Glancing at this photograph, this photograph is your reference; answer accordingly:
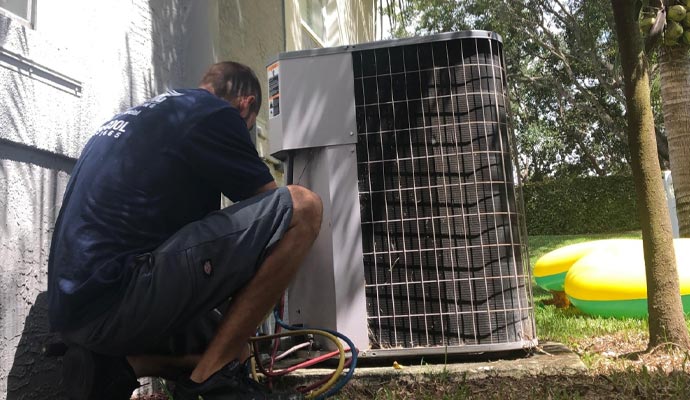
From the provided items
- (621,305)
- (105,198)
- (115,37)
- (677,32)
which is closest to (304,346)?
(105,198)

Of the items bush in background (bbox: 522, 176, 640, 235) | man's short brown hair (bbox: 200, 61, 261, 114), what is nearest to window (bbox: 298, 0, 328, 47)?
man's short brown hair (bbox: 200, 61, 261, 114)

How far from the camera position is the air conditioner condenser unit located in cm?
260

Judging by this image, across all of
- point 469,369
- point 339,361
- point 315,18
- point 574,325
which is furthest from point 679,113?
point 339,361

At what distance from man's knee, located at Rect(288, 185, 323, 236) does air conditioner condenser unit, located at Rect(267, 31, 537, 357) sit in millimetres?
525

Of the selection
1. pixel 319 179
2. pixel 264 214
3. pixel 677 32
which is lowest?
pixel 264 214

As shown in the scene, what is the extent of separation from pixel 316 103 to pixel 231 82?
491 millimetres

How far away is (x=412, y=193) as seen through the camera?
2.67 metres

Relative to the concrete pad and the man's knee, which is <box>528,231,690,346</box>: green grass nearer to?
the concrete pad

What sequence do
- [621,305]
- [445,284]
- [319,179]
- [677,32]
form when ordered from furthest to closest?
[677,32]
[621,305]
[319,179]
[445,284]

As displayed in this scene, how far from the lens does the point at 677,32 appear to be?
16.8 ft

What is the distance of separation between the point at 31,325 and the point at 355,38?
7.09 m

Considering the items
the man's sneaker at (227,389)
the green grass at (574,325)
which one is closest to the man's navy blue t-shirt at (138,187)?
the man's sneaker at (227,389)

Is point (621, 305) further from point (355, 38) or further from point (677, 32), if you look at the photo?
point (355, 38)

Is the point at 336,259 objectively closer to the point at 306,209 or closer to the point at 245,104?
the point at 306,209
